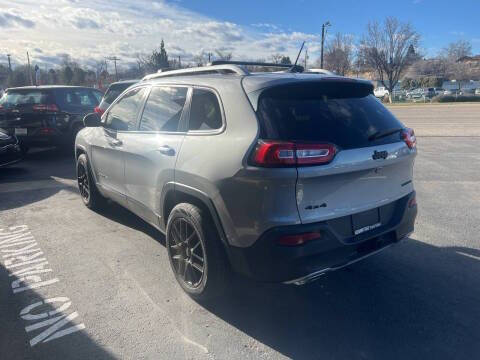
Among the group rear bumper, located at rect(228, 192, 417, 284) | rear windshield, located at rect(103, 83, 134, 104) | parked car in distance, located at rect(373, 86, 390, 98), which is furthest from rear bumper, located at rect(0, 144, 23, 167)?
parked car in distance, located at rect(373, 86, 390, 98)

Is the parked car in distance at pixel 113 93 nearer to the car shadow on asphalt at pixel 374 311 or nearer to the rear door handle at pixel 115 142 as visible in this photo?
the rear door handle at pixel 115 142

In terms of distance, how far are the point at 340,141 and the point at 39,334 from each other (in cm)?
261

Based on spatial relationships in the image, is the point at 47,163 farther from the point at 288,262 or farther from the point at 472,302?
the point at 472,302

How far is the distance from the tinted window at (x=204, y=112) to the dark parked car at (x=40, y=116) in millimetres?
7535

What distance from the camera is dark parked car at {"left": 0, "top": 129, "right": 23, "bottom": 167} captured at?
26.8 feet

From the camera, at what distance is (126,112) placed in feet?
15.0

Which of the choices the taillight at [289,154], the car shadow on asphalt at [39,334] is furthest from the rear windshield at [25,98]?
the taillight at [289,154]

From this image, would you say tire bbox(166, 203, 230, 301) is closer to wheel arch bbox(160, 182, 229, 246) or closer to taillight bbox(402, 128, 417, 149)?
wheel arch bbox(160, 182, 229, 246)

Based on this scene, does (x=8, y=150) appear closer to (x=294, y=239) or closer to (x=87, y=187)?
(x=87, y=187)

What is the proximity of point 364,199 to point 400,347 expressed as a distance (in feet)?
3.42

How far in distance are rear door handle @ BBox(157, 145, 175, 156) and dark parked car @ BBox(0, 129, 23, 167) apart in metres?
6.02

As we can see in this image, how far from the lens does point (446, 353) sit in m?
2.71

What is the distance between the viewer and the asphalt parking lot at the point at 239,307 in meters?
2.82

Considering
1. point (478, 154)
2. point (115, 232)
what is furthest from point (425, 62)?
point (115, 232)
